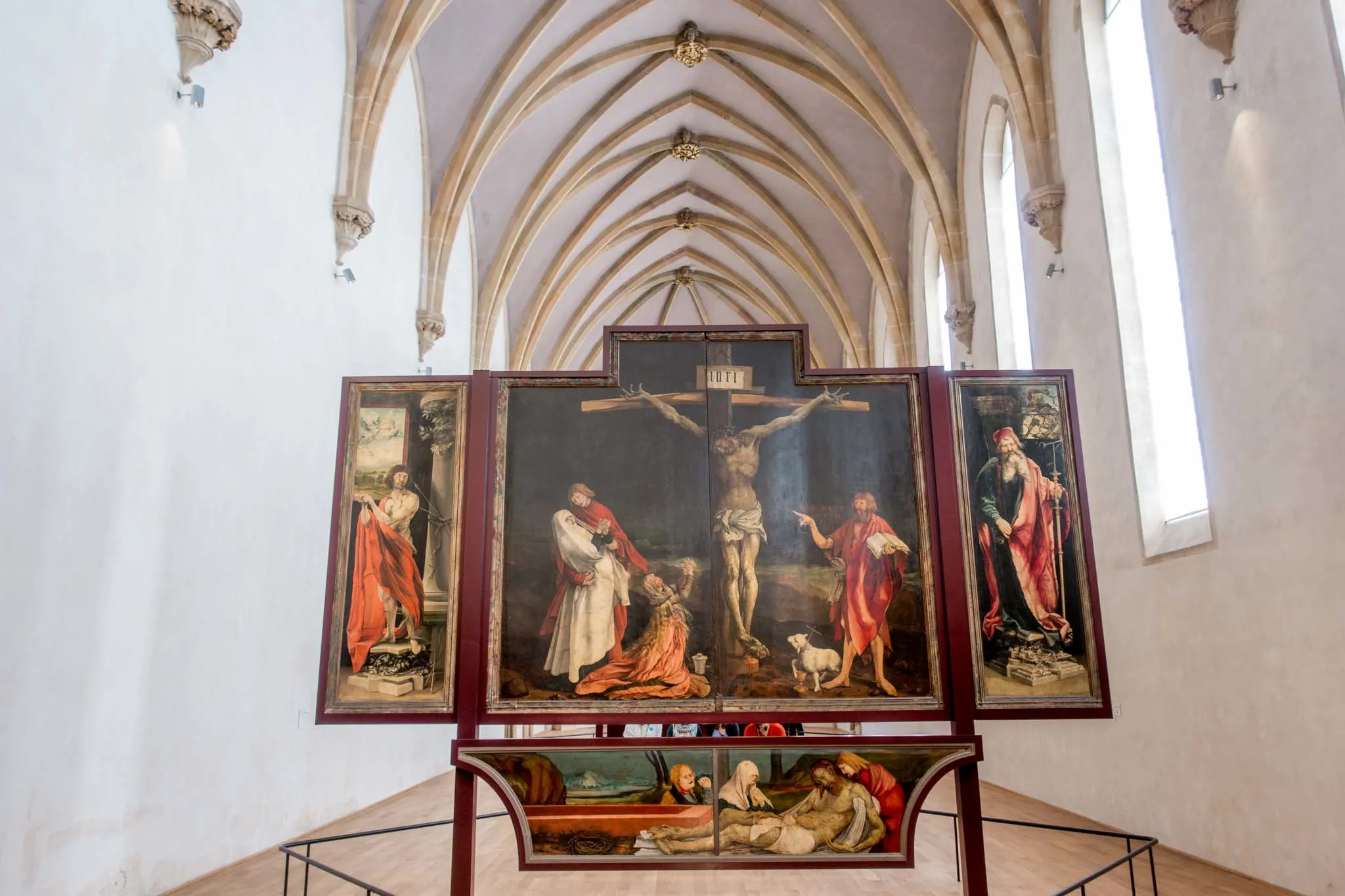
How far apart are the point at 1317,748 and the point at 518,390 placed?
5635 millimetres

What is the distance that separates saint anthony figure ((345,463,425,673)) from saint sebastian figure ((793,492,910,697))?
7.95 ft

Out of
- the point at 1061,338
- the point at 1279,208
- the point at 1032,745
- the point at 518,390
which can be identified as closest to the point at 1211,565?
the point at 1279,208

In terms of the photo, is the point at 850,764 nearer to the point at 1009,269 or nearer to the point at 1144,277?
the point at 1144,277

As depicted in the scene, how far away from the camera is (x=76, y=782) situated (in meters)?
6.12

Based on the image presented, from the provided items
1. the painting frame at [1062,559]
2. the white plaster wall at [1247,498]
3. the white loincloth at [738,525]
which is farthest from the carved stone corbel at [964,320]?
the white loincloth at [738,525]

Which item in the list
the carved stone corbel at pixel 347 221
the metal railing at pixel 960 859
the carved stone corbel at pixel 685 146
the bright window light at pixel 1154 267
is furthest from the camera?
the carved stone corbel at pixel 685 146

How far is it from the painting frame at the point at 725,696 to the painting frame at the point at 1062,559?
182mm

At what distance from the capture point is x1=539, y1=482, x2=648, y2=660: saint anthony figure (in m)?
5.94

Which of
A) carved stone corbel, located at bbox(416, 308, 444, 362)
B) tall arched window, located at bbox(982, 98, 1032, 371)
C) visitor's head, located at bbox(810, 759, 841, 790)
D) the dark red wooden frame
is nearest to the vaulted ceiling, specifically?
carved stone corbel, located at bbox(416, 308, 444, 362)

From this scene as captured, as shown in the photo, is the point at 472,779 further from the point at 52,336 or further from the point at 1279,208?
the point at 1279,208

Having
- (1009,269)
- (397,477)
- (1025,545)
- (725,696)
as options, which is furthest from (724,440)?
(1009,269)

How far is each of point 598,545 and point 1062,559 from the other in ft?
9.44

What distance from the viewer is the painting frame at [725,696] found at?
580 cm

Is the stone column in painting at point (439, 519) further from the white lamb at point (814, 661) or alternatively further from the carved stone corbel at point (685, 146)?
the carved stone corbel at point (685, 146)
